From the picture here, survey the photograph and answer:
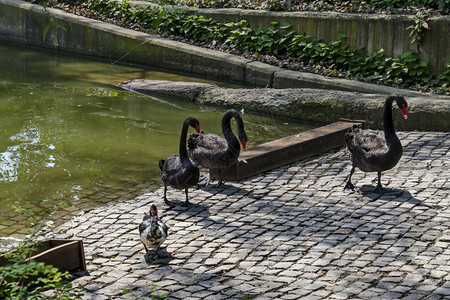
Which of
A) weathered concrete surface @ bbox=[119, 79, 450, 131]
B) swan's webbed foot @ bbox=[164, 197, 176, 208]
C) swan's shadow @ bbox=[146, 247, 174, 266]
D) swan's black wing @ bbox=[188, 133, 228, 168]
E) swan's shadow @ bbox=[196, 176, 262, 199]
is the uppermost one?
weathered concrete surface @ bbox=[119, 79, 450, 131]

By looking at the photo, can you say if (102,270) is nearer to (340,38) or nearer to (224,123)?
(224,123)

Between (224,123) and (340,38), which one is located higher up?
(340,38)

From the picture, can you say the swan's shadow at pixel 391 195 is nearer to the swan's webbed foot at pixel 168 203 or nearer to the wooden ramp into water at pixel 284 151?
the wooden ramp into water at pixel 284 151

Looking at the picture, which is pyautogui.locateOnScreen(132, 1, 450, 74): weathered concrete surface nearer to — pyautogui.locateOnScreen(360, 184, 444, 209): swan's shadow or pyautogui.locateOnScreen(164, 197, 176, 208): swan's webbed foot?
pyautogui.locateOnScreen(360, 184, 444, 209): swan's shadow

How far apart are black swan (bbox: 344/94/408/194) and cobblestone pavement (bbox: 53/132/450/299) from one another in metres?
0.36

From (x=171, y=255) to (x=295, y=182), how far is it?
267cm

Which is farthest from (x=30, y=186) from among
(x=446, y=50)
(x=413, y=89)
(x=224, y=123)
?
(x=446, y=50)

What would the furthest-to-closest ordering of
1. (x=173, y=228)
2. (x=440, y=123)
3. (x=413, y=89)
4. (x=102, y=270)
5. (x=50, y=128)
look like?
1. (x=413, y=89)
2. (x=50, y=128)
3. (x=440, y=123)
4. (x=173, y=228)
5. (x=102, y=270)

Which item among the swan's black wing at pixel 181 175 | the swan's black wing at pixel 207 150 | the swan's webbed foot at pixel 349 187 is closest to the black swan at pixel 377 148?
the swan's webbed foot at pixel 349 187

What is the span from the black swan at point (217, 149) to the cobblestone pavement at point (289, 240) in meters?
0.35

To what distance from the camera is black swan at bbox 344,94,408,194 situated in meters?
7.84

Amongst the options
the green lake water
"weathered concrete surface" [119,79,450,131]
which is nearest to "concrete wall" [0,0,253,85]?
the green lake water

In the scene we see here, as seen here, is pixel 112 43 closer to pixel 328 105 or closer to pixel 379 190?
pixel 328 105

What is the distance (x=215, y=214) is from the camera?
24.7 ft
